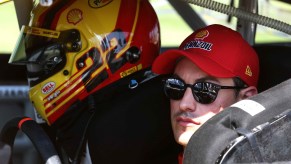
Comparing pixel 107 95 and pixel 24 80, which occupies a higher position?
pixel 107 95

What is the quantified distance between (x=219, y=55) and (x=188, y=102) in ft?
0.56

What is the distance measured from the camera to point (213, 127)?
0.94 m

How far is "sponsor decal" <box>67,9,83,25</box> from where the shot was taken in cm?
193

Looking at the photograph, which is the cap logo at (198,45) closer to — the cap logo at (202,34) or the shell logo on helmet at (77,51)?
the cap logo at (202,34)

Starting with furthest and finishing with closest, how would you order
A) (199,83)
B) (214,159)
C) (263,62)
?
(263,62) < (199,83) < (214,159)

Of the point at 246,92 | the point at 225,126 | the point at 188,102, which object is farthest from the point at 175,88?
the point at 225,126

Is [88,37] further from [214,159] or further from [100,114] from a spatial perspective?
[214,159]

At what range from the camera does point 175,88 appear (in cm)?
161

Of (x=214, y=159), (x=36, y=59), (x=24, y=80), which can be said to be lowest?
(x=24, y=80)

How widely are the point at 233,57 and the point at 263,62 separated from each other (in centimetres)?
18

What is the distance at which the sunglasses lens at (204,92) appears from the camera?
1.54 meters

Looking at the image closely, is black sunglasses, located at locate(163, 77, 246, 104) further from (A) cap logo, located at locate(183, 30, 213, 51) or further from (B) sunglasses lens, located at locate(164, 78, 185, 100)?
(A) cap logo, located at locate(183, 30, 213, 51)

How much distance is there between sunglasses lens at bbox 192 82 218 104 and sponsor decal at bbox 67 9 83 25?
22.4 inches

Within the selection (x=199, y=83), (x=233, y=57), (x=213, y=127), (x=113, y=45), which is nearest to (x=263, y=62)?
(x=233, y=57)
